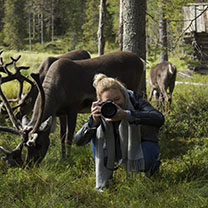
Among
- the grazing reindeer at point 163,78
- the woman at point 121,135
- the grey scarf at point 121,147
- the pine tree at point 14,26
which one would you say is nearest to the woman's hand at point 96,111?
the woman at point 121,135

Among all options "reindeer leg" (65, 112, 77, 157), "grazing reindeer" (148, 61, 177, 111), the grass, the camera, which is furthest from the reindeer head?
"grazing reindeer" (148, 61, 177, 111)

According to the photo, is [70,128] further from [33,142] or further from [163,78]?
[163,78]

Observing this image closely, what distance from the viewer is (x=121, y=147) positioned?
12.0ft

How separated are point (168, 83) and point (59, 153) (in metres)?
5.21

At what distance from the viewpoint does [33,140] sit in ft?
14.0

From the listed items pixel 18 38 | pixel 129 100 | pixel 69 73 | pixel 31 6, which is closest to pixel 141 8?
pixel 69 73

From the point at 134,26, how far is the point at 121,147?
3.30m

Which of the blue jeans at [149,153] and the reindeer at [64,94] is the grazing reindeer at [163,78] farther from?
the blue jeans at [149,153]

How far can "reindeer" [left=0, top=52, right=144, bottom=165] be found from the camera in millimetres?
4398

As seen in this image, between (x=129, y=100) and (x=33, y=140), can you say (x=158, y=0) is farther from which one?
(x=33, y=140)

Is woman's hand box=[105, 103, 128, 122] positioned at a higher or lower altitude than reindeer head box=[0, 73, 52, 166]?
higher

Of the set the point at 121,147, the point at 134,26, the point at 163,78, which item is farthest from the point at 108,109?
the point at 163,78

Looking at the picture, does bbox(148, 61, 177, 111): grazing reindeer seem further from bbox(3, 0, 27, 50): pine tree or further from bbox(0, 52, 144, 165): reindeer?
bbox(3, 0, 27, 50): pine tree

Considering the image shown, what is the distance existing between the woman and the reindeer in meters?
0.93
